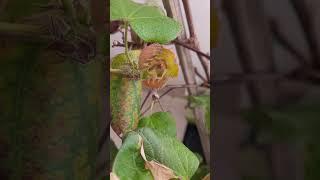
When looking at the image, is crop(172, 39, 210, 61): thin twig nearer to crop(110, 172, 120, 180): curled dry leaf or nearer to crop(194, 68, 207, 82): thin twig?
crop(194, 68, 207, 82): thin twig

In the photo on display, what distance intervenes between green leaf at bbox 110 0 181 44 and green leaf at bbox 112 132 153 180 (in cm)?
8

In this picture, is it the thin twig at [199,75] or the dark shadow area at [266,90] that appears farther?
the thin twig at [199,75]

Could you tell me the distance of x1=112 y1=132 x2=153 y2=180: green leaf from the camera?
11.3 inches

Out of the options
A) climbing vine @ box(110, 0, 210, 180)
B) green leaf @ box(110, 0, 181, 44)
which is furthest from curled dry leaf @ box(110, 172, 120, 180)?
green leaf @ box(110, 0, 181, 44)

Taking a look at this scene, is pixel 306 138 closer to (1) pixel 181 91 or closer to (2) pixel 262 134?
(2) pixel 262 134

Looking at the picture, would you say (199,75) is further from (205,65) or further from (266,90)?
(266,90)

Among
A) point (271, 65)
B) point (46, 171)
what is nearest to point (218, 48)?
point (271, 65)

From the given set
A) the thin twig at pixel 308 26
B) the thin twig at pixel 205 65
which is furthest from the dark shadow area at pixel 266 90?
the thin twig at pixel 205 65

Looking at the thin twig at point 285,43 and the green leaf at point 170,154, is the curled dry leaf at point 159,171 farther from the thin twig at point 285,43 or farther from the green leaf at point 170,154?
the thin twig at point 285,43

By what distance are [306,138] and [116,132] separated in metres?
0.14

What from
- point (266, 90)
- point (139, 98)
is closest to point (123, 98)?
point (139, 98)

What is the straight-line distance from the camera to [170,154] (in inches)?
11.8

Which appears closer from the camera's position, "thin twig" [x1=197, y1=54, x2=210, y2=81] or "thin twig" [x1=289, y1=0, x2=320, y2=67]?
"thin twig" [x1=289, y1=0, x2=320, y2=67]

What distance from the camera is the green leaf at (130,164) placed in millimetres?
288
